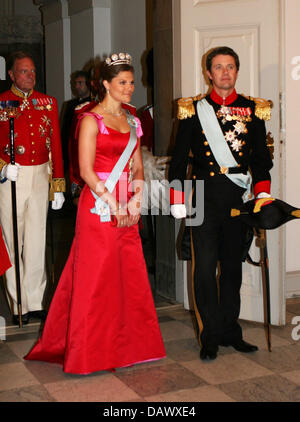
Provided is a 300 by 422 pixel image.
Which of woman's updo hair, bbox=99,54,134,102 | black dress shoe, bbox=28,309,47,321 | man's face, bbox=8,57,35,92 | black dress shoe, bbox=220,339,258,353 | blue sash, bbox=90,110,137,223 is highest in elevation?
man's face, bbox=8,57,35,92

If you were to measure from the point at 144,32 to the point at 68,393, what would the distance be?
525cm

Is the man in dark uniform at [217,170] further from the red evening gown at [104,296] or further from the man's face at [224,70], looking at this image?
the red evening gown at [104,296]

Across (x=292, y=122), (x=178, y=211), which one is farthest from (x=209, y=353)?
(x=292, y=122)

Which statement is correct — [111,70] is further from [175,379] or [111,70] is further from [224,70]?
[175,379]

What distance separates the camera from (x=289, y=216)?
11.6 ft

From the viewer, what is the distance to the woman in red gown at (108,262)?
137 inches

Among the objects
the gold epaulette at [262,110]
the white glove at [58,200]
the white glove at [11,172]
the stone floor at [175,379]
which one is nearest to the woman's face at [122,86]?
the gold epaulette at [262,110]

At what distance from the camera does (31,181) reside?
4480mm

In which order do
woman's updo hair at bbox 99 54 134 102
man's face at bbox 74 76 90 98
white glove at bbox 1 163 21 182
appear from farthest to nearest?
man's face at bbox 74 76 90 98 → white glove at bbox 1 163 21 182 → woman's updo hair at bbox 99 54 134 102

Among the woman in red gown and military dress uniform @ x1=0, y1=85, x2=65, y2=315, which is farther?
military dress uniform @ x1=0, y1=85, x2=65, y2=315

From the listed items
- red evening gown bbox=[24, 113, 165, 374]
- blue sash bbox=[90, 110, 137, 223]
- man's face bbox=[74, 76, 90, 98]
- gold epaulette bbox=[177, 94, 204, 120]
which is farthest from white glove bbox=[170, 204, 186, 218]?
man's face bbox=[74, 76, 90, 98]

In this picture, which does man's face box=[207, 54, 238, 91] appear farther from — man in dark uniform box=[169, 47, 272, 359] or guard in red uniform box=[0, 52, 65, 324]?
guard in red uniform box=[0, 52, 65, 324]

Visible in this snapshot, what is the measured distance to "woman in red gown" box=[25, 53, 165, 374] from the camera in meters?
3.48

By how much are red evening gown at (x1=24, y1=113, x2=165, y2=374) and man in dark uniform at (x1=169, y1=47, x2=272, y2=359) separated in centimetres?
28
